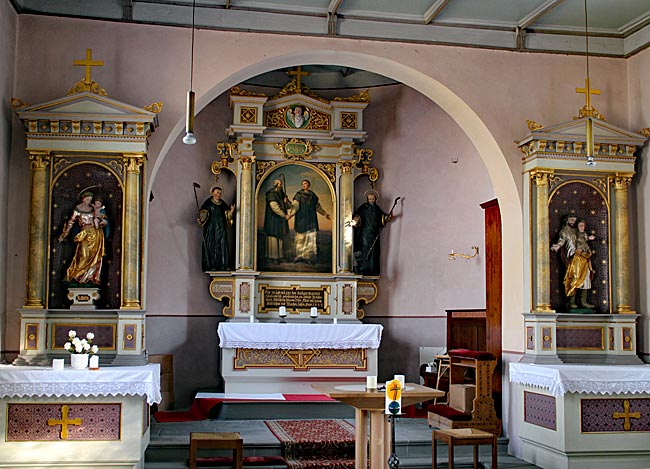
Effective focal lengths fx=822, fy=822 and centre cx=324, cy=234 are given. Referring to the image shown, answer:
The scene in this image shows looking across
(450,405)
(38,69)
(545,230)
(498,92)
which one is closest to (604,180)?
(545,230)

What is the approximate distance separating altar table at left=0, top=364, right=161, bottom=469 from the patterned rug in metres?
1.56

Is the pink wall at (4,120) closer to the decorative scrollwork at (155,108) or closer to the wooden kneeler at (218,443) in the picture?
the decorative scrollwork at (155,108)

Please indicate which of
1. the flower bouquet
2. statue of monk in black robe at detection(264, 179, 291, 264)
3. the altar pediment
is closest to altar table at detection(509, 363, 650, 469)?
the altar pediment

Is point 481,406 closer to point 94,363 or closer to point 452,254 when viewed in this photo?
point 452,254

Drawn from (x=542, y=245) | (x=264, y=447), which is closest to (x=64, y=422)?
(x=264, y=447)

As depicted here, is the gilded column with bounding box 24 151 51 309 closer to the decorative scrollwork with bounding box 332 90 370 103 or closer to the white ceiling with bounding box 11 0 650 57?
the white ceiling with bounding box 11 0 650 57

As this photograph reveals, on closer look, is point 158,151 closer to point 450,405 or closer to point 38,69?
point 38,69

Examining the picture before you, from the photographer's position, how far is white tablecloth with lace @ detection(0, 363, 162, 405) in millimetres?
6531

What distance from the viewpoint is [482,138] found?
27.9 ft

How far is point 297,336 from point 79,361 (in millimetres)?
4224

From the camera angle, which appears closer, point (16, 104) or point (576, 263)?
point (16, 104)

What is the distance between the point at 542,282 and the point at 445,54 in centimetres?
251

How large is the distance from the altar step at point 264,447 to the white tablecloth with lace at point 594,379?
943 mm

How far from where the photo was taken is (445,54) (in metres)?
8.41
